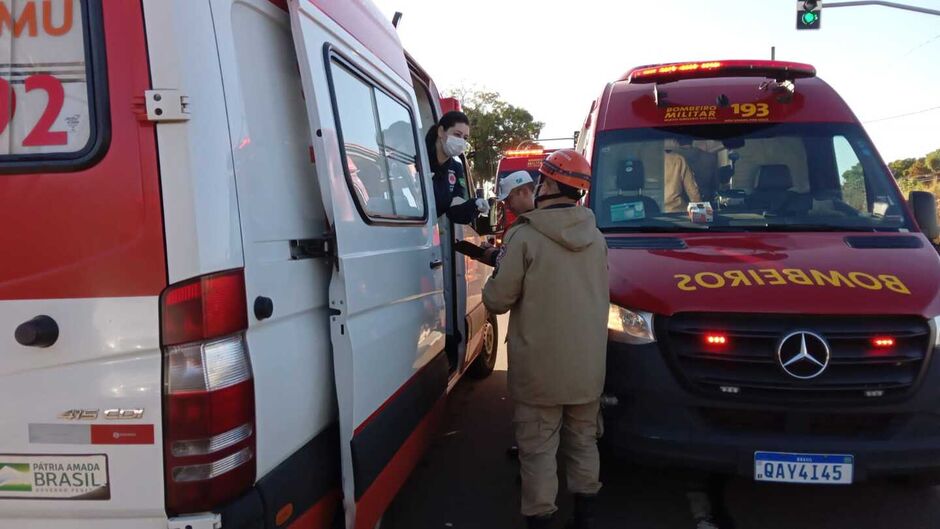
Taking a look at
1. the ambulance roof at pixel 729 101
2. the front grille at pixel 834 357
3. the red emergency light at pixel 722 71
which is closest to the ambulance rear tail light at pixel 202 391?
the front grille at pixel 834 357

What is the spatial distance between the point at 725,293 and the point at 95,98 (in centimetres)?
271

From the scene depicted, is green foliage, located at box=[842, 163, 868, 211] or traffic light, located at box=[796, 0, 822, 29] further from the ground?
traffic light, located at box=[796, 0, 822, 29]

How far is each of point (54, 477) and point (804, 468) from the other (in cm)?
297

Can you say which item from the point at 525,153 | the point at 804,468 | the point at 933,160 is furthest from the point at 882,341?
the point at 933,160

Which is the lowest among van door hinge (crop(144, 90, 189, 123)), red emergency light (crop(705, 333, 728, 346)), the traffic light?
red emergency light (crop(705, 333, 728, 346))

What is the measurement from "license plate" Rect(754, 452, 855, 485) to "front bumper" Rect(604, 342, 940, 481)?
29 mm

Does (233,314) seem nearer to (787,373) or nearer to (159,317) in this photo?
(159,317)

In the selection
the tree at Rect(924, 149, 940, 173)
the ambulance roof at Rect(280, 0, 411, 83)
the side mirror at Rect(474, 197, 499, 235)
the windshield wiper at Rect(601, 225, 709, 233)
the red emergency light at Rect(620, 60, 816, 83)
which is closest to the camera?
the ambulance roof at Rect(280, 0, 411, 83)

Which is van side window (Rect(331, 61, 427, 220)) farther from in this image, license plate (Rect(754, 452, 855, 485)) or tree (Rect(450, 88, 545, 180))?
tree (Rect(450, 88, 545, 180))

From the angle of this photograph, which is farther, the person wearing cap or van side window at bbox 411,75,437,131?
van side window at bbox 411,75,437,131

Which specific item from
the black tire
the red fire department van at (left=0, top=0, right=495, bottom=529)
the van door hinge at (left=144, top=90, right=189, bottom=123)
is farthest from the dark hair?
the van door hinge at (left=144, top=90, right=189, bottom=123)

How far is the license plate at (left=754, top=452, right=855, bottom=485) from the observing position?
9.72ft

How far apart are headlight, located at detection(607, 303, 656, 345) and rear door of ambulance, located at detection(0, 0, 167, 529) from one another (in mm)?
2200

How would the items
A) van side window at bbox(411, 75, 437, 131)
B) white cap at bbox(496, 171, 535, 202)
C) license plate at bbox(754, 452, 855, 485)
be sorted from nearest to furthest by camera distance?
license plate at bbox(754, 452, 855, 485)
white cap at bbox(496, 171, 535, 202)
van side window at bbox(411, 75, 437, 131)
